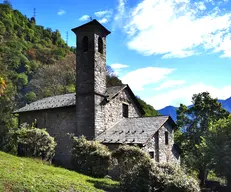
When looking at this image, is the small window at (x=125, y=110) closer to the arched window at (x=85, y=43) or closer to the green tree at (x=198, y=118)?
the arched window at (x=85, y=43)

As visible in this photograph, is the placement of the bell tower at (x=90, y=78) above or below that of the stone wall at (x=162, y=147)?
above

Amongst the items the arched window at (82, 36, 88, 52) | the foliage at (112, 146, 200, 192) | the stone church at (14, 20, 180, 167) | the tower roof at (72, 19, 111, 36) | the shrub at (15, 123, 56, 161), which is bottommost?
the foliage at (112, 146, 200, 192)

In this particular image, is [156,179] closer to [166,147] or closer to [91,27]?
[166,147]

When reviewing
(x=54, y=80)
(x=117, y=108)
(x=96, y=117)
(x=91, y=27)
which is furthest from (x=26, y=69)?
(x=96, y=117)

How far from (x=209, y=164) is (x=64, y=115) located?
1258 centimetres

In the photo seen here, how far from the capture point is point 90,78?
19.5m

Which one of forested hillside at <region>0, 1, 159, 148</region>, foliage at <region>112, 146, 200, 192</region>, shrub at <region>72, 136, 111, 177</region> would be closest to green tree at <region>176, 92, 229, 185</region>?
forested hillside at <region>0, 1, 159, 148</region>

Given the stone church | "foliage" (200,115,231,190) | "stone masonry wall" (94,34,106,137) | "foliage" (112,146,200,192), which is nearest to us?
"foliage" (112,146,200,192)

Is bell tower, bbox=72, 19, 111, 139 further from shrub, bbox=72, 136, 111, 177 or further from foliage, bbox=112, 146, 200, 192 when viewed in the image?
foliage, bbox=112, 146, 200, 192

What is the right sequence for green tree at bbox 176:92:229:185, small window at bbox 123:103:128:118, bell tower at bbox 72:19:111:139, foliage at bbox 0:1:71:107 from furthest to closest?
foliage at bbox 0:1:71:107
green tree at bbox 176:92:229:185
small window at bbox 123:103:128:118
bell tower at bbox 72:19:111:139

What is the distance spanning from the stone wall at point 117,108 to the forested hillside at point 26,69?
477 inches

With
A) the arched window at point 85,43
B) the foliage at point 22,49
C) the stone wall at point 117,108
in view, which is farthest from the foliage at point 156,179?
the foliage at point 22,49

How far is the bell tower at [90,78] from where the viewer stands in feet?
62.0

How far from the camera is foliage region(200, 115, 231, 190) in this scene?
16.9 metres
